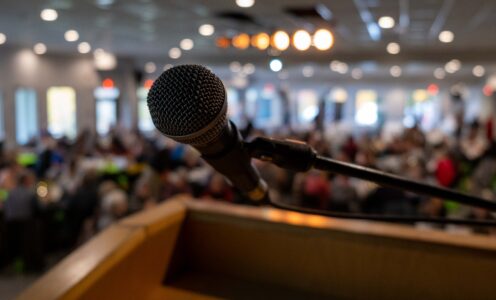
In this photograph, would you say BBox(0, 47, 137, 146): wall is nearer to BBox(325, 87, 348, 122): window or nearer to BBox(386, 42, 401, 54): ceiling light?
BBox(386, 42, 401, 54): ceiling light

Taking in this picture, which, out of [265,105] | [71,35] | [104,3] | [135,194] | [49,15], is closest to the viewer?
[135,194]

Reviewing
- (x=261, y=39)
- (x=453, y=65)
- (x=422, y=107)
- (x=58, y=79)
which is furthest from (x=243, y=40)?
(x=422, y=107)

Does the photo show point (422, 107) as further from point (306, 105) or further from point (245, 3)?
point (245, 3)

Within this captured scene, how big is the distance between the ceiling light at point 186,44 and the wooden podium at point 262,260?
9.75 meters

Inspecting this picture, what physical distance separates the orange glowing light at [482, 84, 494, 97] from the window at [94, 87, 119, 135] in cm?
1621

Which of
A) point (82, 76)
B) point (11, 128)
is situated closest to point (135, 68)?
point (82, 76)

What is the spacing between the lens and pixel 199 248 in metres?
2.20

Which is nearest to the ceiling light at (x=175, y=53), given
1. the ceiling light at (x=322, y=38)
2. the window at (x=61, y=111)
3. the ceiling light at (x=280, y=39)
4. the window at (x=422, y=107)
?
the window at (x=61, y=111)

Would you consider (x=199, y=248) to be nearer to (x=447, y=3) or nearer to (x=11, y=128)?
(x=447, y=3)

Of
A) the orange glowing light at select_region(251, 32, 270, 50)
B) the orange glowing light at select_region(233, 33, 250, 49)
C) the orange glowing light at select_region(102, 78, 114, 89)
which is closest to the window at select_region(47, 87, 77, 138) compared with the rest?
the orange glowing light at select_region(102, 78, 114, 89)

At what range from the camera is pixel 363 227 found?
184cm

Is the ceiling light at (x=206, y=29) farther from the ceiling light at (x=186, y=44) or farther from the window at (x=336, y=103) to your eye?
the window at (x=336, y=103)

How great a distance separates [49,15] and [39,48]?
5624mm

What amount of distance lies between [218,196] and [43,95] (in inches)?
371
